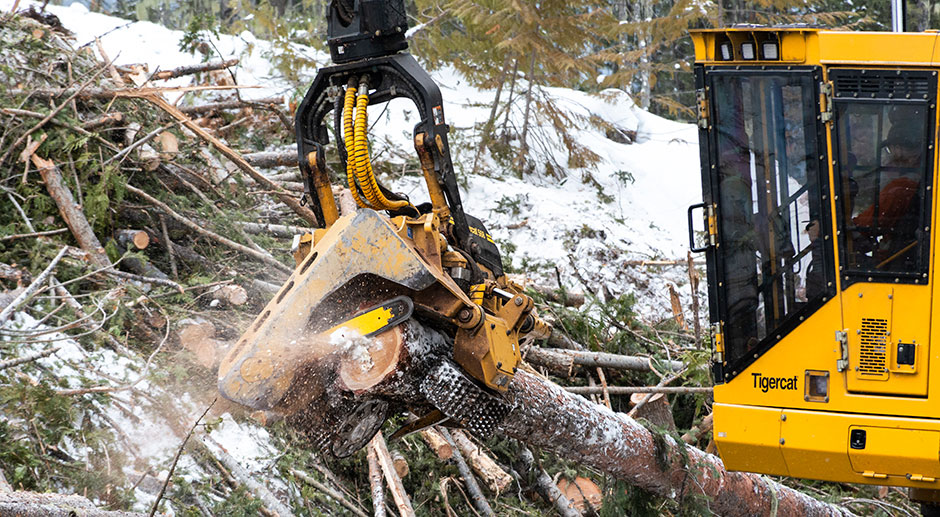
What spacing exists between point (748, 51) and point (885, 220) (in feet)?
3.32

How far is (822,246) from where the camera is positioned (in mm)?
4016

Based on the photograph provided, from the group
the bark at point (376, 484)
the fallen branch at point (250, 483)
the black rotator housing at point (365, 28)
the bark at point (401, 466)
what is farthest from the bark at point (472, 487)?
the black rotator housing at point (365, 28)

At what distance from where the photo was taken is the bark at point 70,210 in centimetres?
580

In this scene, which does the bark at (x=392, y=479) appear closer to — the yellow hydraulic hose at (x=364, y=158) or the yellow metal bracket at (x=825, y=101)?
the yellow hydraulic hose at (x=364, y=158)

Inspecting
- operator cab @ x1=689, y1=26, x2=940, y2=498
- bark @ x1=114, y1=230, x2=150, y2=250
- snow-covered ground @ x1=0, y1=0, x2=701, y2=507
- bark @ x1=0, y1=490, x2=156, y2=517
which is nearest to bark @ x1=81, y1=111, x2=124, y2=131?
bark @ x1=114, y1=230, x2=150, y2=250

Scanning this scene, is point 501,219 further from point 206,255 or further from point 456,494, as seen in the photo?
point 456,494

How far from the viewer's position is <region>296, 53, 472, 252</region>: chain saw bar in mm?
3338

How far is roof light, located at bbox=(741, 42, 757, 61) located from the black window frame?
0.15 ft

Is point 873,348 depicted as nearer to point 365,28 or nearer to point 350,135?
point 350,135

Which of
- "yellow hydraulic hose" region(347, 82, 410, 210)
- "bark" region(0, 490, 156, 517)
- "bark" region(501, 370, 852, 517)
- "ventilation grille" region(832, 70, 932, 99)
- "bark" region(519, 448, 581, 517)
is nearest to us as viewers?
"bark" region(0, 490, 156, 517)

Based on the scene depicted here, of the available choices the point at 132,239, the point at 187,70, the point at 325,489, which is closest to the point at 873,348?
the point at 325,489

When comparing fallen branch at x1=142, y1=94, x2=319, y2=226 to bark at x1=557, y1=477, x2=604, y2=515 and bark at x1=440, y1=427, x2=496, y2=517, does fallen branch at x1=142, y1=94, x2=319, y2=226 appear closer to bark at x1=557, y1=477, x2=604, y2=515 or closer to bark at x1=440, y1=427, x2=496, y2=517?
bark at x1=440, y1=427, x2=496, y2=517

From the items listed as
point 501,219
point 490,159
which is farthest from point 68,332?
point 490,159

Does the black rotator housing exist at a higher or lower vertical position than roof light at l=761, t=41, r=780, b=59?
higher
